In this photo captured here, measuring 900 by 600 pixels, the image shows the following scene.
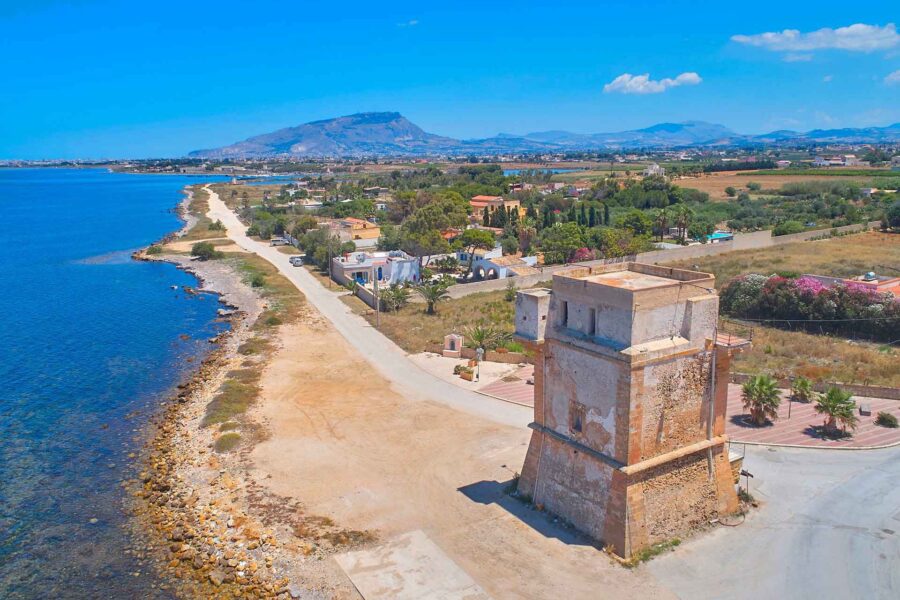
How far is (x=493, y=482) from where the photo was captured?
63.5 feet

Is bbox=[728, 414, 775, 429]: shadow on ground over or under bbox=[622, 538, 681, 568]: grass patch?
under

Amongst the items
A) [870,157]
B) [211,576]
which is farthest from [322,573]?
[870,157]

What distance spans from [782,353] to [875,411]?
7.06 metres

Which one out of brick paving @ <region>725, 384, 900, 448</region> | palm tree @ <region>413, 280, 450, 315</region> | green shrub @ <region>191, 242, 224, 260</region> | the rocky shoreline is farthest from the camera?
green shrub @ <region>191, 242, 224, 260</region>

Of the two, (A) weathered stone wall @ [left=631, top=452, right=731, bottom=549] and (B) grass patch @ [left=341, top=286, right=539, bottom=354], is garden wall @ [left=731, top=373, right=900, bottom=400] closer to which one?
(A) weathered stone wall @ [left=631, top=452, right=731, bottom=549]

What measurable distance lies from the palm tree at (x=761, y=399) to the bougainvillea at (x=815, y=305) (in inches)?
522

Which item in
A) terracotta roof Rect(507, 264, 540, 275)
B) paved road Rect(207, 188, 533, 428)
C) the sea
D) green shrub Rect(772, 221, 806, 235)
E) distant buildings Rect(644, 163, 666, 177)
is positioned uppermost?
distant buildings Rect(644, 163, 666, 177)

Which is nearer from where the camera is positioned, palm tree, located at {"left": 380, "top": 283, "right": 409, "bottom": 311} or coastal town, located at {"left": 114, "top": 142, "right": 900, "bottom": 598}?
coastal town, located at {"left": 114, "top": 142, "right": 900, "bottom": 598}

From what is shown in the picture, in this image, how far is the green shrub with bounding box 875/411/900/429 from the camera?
21752 mm

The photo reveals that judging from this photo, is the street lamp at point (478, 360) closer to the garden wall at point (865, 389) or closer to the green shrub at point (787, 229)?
the garden wall at point (865, 389)

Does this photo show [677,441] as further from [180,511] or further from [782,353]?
[782,353]

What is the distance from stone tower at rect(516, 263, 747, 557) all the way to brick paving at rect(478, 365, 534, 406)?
8943mm

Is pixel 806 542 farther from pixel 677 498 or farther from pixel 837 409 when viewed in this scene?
pixel 837 409

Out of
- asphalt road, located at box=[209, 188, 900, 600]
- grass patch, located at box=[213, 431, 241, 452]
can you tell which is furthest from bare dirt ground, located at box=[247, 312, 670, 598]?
asphalt road, located at box=[209, 188, 900, 600]
